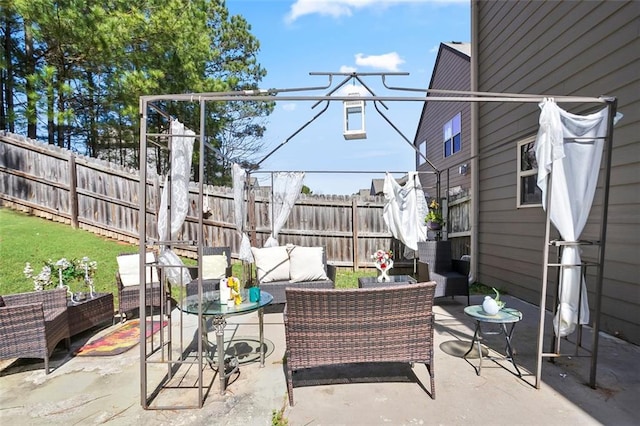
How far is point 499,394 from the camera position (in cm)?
252

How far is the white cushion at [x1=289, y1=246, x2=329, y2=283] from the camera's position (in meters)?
4.82

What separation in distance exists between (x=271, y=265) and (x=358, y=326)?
2.65 metres

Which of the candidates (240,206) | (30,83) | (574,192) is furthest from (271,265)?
(30,83)

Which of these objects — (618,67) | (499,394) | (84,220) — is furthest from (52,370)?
(618,67)

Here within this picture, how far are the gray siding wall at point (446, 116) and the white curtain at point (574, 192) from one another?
6858 mm

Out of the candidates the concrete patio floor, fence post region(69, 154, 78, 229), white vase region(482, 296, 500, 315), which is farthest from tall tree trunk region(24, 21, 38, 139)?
white vase region(482, 296, 500, 315)

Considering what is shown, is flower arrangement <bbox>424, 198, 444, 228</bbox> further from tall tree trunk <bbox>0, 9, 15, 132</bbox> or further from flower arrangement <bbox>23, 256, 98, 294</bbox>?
tall tree trunk <bbox>0, 9, 15, 132</bbox>

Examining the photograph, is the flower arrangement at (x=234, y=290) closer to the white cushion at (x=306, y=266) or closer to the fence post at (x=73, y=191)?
the white cushion at (x=306, y=266)

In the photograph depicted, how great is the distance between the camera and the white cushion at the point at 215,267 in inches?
205

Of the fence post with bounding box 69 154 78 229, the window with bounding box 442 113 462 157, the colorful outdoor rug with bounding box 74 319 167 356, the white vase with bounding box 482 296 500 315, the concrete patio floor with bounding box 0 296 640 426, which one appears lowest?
the colorful outdoor rug with bounding box 74 319 167 356

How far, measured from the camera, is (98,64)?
26.6ft

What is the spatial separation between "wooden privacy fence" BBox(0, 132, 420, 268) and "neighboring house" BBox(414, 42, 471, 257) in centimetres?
146

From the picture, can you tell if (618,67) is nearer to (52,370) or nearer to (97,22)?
(52,370)

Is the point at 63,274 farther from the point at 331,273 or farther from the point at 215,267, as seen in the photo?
the point at 331,273
